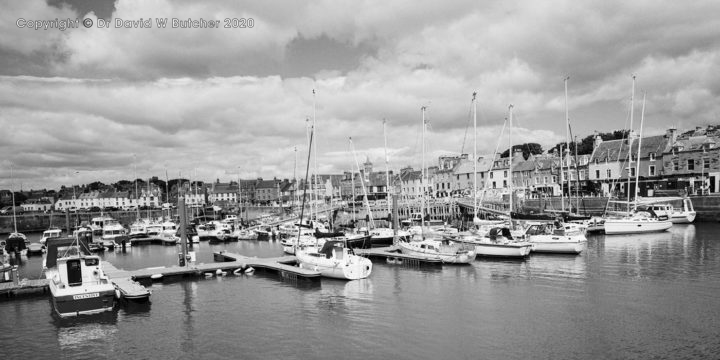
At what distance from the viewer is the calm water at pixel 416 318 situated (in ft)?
67.5

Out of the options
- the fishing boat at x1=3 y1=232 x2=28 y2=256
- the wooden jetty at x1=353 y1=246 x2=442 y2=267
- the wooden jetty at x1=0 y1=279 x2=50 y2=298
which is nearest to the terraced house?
the wooden jetty at x1=353 y1=246 x2=442 y2=267

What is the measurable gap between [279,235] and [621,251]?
44.0 metres

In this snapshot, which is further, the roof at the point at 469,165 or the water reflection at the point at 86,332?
the roof at the point at 469,165

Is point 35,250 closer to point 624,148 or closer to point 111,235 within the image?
point 111,235

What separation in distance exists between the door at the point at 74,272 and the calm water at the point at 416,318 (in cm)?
224

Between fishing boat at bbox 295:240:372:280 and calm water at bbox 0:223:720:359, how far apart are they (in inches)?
32.6

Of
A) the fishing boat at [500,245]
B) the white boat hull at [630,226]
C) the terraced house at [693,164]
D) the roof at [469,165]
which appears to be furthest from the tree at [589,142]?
the fishing boat at [500,245]

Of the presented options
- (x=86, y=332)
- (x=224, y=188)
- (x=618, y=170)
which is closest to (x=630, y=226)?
(x=618, y=170)

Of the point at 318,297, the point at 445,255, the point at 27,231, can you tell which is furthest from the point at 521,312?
the point at 27,231

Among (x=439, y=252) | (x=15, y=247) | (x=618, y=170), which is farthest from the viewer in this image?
(x=618, y=170)

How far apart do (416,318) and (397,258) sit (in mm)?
18850

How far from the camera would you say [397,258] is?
1719 inches

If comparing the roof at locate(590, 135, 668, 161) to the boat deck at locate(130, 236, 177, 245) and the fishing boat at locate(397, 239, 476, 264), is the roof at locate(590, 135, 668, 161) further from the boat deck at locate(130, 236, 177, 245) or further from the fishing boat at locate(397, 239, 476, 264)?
the boat deck at locate(130, 236, 177, 245)

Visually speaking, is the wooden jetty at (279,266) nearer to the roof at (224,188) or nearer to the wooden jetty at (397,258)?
the wooden jetty at (397,258)
